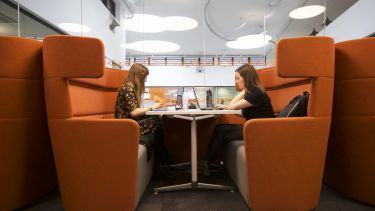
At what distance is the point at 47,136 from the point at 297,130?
1911 millimetres

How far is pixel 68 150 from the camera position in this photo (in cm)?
152

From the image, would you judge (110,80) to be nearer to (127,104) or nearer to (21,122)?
(127,104)

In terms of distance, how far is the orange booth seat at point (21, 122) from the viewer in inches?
62.8

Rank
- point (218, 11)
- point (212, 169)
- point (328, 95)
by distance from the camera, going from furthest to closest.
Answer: point (218, 11)
point (212, 169)
point (328, 95)

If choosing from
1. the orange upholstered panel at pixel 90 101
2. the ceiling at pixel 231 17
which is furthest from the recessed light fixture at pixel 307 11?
the orange upholstered panel at pixel 90 101

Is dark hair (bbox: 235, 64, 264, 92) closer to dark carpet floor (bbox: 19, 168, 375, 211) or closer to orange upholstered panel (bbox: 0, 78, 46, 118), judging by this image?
dark carpet floor (bbox: 19, 168, 375, 211)

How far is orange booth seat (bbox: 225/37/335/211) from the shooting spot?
1.51 meters

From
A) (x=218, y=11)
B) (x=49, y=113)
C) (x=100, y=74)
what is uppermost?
(x=218, y=11)

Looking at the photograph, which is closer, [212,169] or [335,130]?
[335,130]

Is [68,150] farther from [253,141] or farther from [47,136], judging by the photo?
[253,141]

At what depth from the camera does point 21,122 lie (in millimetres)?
1685

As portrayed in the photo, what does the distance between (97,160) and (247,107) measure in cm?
137

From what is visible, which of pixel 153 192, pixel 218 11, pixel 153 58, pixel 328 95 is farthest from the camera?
pixel 153 58

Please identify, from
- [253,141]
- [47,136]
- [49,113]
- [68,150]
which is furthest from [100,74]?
[253,141]
